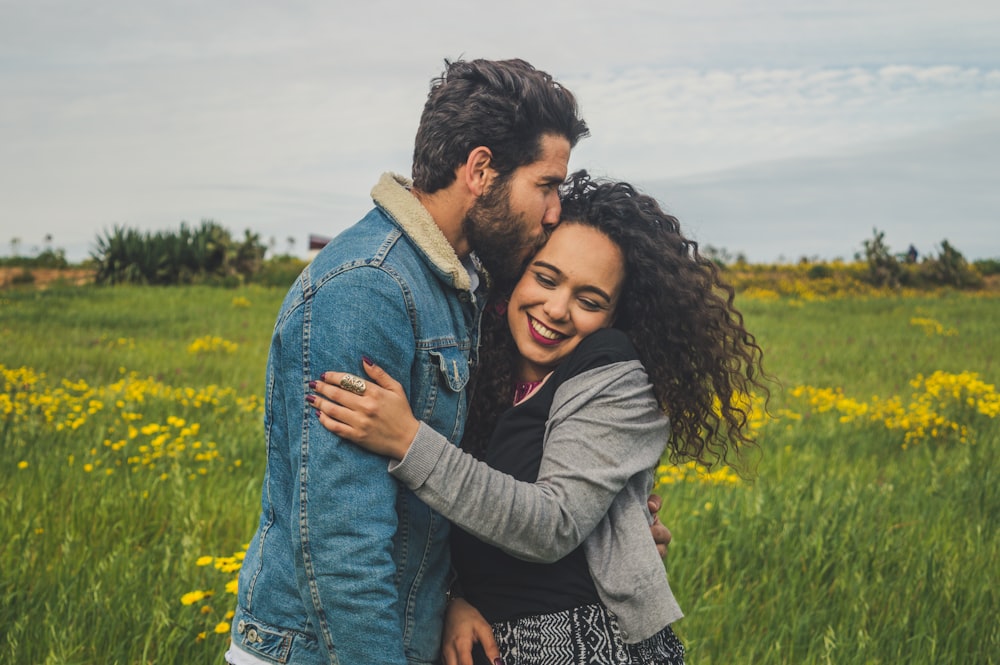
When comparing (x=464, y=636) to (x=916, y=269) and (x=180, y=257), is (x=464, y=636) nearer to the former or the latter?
(x=180, y=257)

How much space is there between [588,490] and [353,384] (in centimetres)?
61

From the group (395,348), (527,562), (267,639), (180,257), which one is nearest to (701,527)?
(527,562)

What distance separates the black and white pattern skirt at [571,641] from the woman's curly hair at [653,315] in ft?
1.77

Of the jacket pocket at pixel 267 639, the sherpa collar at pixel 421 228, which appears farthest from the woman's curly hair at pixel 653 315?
the jacket pocket at pixel 267 639

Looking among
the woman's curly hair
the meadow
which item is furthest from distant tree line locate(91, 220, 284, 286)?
the woman's curly hair

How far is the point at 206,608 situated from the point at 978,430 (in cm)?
641

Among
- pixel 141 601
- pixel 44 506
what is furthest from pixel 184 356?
pixel 141 601

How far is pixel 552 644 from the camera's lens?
218 cm

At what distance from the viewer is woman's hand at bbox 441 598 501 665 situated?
2221mm

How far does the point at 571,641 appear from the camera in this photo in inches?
85.5

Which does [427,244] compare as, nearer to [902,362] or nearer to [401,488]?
[401,488]

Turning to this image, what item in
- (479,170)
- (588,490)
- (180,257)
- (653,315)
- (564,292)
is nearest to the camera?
(588,490)

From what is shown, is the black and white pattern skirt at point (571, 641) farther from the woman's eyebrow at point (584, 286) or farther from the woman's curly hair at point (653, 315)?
the woman's eyebrow at point (584, 286)

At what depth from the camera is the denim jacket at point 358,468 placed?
74.3 inches
